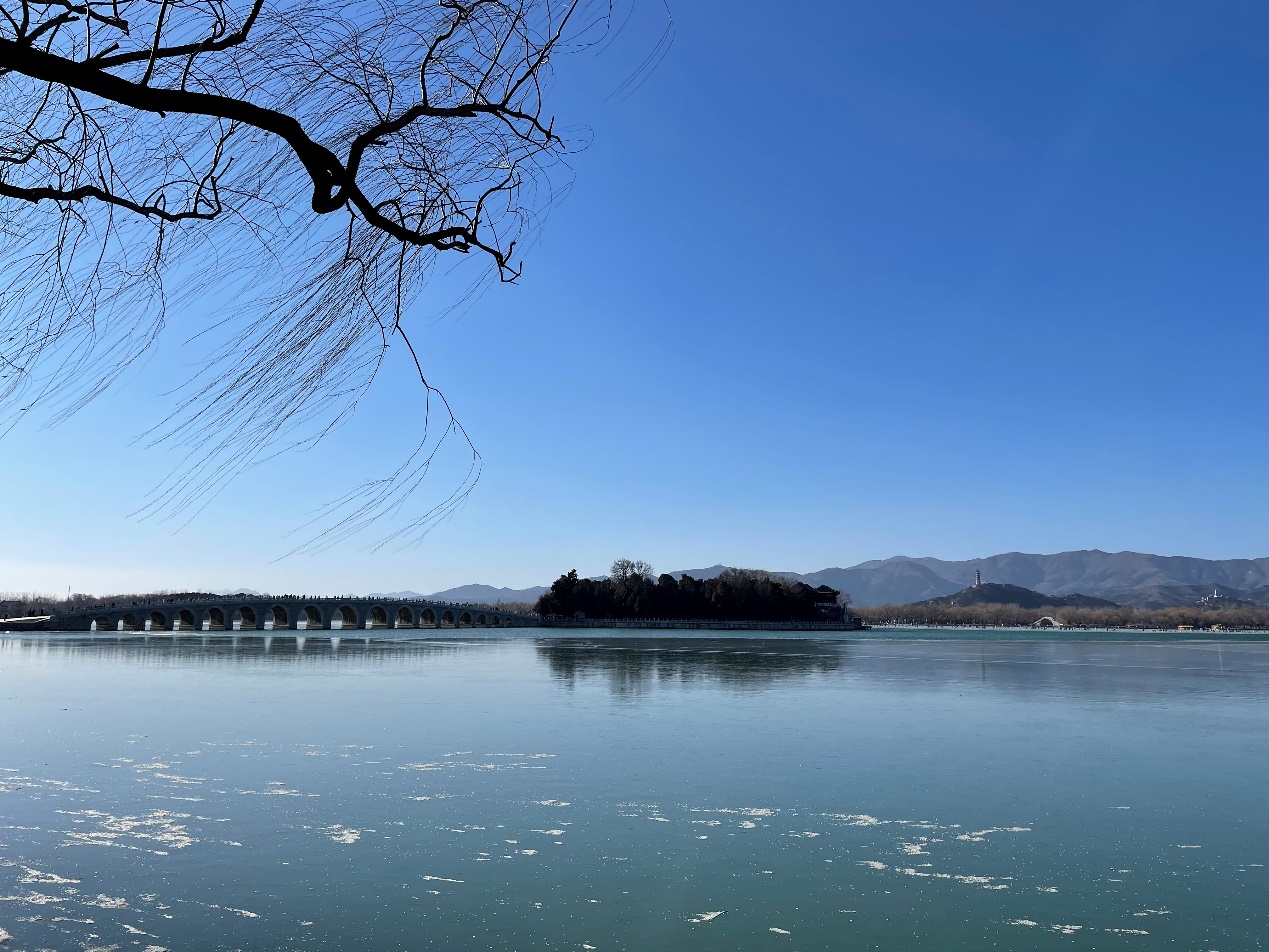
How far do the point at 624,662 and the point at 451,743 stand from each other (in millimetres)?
34305

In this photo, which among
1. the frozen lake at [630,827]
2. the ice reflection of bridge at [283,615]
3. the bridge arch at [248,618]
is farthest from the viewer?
the bridge arch at [248,618]

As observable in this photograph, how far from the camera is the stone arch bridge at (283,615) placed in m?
118

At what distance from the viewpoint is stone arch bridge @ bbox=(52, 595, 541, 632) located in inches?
4646

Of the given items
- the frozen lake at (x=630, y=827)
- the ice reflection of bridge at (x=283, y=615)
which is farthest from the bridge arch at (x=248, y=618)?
the frozen lake at (x=630, y=827)

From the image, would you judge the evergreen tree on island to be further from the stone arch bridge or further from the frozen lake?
the frozen lake

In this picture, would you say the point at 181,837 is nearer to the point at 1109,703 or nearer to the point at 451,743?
the point at 451,743

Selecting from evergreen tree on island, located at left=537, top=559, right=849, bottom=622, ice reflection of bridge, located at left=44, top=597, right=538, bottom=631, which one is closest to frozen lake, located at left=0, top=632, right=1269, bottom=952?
ice reflection of bridge, located at left=44, top=597, right=538, bottom=631

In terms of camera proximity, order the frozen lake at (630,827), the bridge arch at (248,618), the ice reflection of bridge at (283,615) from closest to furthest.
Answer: the frozen lake at (630,827) < the ice reflection of bridge at (283,615) < the bridge arch at (248,618)

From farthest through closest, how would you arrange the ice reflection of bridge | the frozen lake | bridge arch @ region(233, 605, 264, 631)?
bridge arch @ region(233, 605, 264, 631)
the ice reflection of bridge
the frozen lake

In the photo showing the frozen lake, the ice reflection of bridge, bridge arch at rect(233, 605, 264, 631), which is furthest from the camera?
bridge arch at rect(233, 605, 264, 631)

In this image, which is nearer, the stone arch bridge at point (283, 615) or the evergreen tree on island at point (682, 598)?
the stone arch bridge at point (283, 615)

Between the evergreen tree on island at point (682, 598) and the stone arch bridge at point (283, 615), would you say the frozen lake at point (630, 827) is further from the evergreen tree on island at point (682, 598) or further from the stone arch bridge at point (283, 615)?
the evergreen tree on island at point (682, 598)

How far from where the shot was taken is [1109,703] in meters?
33.1

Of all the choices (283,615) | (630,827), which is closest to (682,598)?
(283,615)
